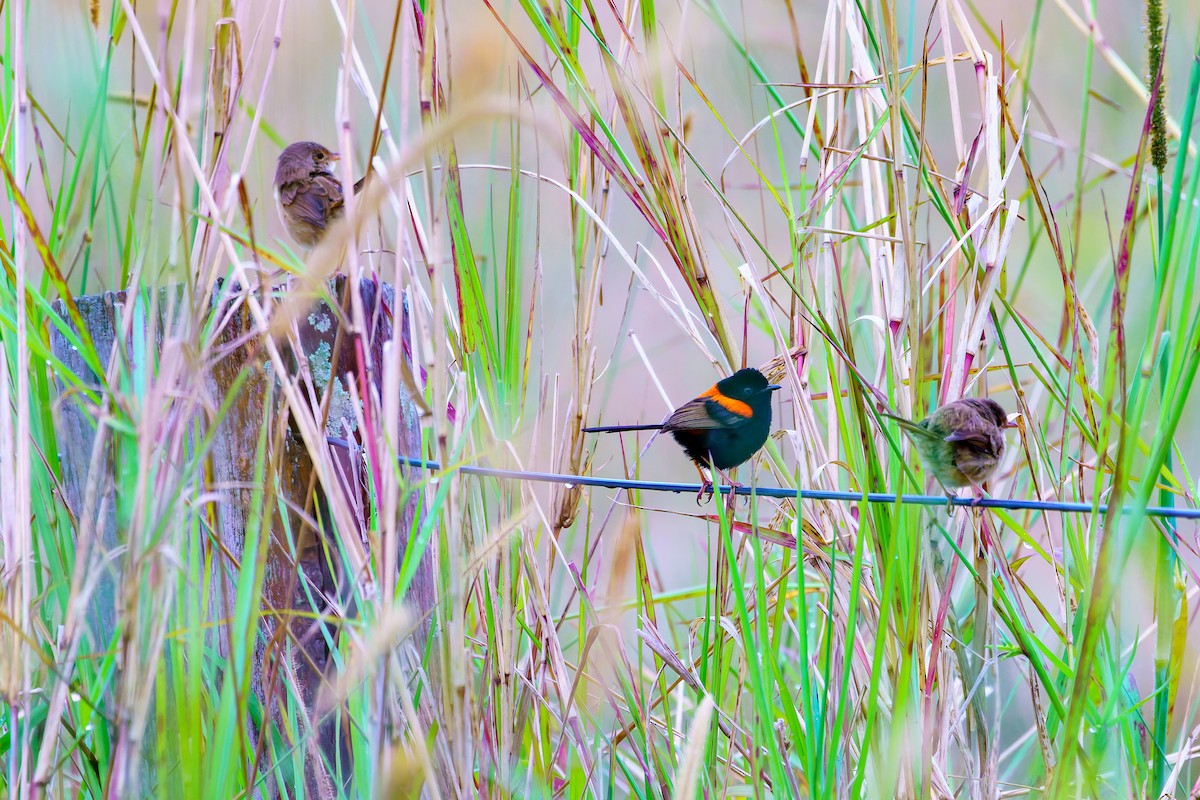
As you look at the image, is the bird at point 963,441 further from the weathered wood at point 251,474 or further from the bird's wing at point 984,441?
the weathered wood at point 251,474

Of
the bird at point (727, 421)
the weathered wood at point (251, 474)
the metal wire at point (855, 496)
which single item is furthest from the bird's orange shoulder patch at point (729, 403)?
the weathered wood at point (251, 474)

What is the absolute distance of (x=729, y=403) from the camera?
263cm

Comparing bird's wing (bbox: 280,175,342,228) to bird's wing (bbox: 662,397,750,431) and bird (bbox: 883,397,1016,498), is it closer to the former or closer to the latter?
bird's wing (bbox: 662,397,750,431)

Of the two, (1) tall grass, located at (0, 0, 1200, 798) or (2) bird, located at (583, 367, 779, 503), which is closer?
(1) tall grass, located at (0, 0, 1200, 798)

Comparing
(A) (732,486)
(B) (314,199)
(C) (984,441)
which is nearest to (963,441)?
(C) (984,441)

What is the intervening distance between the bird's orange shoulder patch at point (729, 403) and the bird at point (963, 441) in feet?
1.84

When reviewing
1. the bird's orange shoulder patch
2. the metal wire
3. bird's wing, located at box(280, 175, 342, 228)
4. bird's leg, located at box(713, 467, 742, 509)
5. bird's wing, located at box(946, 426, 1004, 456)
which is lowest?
bird's leg, located at box(713, 467, 742, 509)

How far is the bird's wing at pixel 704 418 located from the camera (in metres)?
2.63

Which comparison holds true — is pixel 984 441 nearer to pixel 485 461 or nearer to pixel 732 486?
pixel 732 486

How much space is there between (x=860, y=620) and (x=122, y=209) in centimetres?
179

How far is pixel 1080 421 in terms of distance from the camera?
188cm

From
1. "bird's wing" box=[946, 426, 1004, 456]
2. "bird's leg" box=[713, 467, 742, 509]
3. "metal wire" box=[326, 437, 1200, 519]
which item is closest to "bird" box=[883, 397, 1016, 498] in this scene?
"bird's wing" box=[946, 426, 1004, 456]

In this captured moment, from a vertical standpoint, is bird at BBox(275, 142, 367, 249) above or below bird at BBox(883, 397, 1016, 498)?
above

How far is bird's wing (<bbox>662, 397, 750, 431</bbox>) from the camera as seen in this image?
263 centimetres
